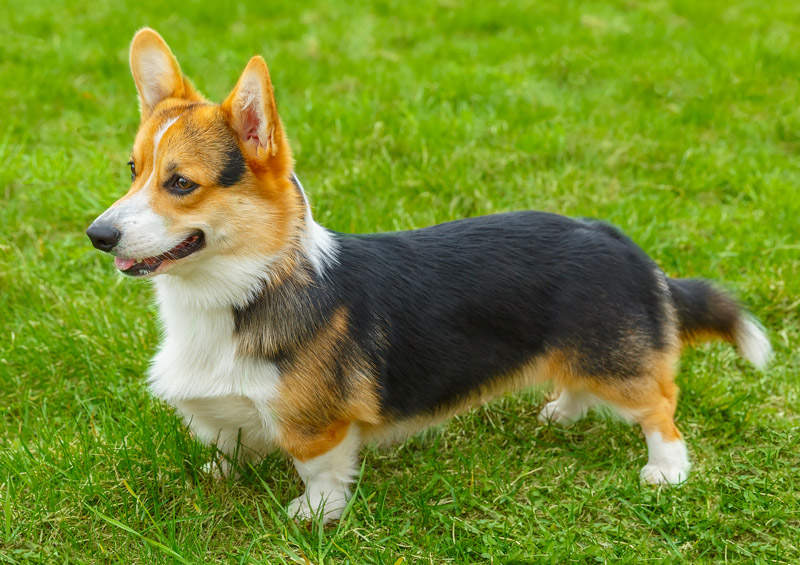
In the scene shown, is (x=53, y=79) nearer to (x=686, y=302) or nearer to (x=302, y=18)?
(x=302, y=18)

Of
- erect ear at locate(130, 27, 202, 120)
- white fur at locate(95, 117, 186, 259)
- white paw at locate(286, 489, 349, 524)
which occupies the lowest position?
white paw at locate(286, 489, 349, 524)

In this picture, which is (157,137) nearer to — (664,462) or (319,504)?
(319,504)

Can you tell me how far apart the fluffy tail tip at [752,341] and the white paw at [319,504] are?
1697 mm

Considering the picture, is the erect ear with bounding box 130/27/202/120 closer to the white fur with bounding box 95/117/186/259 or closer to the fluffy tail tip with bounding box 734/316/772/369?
the white fur with bounding box 95/117/186/259

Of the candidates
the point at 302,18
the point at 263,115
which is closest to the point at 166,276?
the point at 263,115

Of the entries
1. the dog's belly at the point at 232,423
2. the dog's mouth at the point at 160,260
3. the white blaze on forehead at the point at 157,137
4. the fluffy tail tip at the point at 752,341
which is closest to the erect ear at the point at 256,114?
the white blaze on forehead at the point at 157,137

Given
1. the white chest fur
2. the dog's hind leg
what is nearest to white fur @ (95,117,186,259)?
the white chest fur

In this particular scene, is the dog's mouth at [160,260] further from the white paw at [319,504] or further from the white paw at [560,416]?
the white paw at [560,416]

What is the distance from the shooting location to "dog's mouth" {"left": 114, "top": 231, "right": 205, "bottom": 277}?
2.49 metres

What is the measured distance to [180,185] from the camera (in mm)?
2518

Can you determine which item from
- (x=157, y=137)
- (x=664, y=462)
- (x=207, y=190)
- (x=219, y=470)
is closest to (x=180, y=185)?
(x=207, y=190)

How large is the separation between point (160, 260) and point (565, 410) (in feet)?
6.07

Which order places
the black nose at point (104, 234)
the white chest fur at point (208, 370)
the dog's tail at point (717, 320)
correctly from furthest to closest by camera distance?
the dog's tail at point (717, 320) → the white chest fur at point (208, 370) → the black nose at point (104, 234)

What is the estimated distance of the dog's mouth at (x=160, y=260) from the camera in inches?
98.2
